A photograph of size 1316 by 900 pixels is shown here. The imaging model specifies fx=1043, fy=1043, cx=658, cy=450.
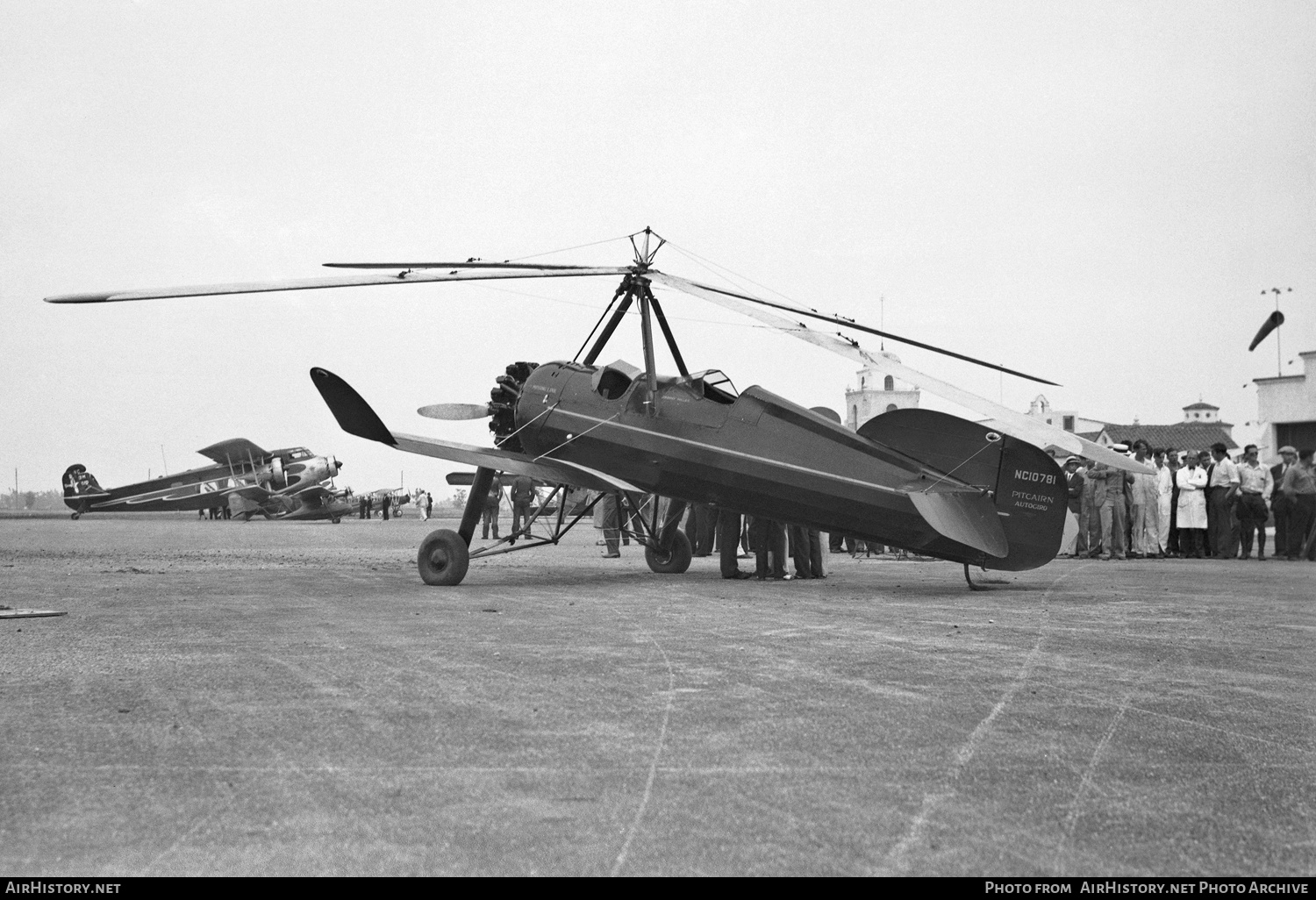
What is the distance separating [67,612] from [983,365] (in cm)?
866

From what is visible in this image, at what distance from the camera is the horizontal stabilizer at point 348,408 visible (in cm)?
1262

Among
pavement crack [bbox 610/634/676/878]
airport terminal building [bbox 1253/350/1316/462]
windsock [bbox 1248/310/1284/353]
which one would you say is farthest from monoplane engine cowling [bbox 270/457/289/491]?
windsock [bbox 1248/310/1284/353]

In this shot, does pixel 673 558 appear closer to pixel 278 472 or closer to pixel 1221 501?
pixel 1221 501

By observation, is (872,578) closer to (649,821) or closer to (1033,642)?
(1033,642)

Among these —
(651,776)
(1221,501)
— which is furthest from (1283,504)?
(651,776)

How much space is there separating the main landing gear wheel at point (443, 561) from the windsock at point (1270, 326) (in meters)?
9.46

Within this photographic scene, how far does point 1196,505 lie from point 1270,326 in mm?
17995

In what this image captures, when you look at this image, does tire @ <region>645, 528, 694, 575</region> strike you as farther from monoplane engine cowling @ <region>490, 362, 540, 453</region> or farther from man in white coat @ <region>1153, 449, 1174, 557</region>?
man in white coat @ <region>1153, 449, 1174, 557</region>

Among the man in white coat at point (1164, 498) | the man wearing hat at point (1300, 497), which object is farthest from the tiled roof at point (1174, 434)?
the man wearing hat at point (1300, 497)

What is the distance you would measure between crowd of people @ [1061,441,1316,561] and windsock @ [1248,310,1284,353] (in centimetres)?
1566

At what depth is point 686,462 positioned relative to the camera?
12.5 meters

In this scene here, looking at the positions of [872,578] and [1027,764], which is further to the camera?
[872,578]
